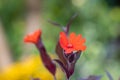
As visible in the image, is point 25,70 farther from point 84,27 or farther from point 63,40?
point 63,40

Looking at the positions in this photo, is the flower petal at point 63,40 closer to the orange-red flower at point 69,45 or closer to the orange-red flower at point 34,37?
the orange-red flower at point 69,45

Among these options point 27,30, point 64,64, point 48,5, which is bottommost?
point 27,30

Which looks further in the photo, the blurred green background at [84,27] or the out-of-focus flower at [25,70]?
the blurred green background at [84,27]

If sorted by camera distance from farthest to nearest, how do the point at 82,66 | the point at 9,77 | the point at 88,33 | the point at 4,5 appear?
the point at 4,5
the point at 88,33
the point at 82,66
the point at 9,77

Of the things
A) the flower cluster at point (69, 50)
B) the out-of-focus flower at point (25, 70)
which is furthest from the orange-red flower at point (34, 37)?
the out-of-focus flower at point (25, 70)

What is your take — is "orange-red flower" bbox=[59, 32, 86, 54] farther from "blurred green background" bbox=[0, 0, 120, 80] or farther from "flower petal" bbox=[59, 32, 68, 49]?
"blurred green background" bbox=[0, 0, 120, 80]

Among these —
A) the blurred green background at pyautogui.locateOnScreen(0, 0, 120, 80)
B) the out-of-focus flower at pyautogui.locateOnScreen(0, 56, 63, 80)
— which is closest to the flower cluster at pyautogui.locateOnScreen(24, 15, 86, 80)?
the out-of-focus flower at pyautogui.locateOnScreen(0, 56, 63, 80)

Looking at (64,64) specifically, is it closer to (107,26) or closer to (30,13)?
(107,26)

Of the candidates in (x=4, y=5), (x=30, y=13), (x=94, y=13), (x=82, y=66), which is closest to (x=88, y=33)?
(x=94, y=13)

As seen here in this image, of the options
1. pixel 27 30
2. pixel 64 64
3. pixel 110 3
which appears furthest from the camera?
pixel 27 30
